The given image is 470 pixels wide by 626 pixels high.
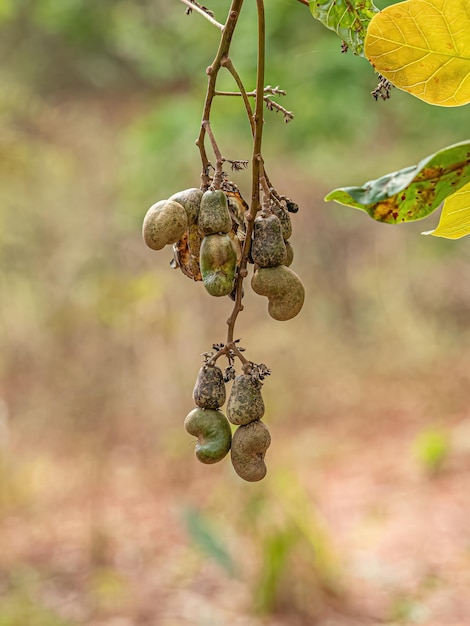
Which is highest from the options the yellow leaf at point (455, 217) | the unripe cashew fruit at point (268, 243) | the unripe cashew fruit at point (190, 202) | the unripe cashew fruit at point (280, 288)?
the yellow leaf at point (455, 217)

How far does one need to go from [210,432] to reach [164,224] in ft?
0.67

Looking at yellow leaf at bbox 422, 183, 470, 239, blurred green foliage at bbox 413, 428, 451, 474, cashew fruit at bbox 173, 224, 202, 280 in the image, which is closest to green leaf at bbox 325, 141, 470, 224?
yellow leaf at bbox 422, 183, 470, 239

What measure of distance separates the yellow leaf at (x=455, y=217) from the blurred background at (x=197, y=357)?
1.70 meters

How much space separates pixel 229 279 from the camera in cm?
76

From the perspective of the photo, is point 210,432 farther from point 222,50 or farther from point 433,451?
point 433,451

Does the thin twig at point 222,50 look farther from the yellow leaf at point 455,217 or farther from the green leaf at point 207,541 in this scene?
the green leaf at point 207,541

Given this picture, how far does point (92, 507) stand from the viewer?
4.41 meters

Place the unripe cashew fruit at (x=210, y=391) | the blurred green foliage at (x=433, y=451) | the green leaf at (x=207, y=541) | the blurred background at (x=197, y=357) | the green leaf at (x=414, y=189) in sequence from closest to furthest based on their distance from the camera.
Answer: the green leaf at (x=414, y=189) → the unripe cashew fruit at (x=210, y=391) → the green leaf at (x=207, y=541) → the blurred background at (x=197, y=357) → the blurred green foliage at (x=433, y=451)

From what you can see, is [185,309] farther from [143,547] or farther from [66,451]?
[143,547]

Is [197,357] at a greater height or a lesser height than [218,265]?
greater

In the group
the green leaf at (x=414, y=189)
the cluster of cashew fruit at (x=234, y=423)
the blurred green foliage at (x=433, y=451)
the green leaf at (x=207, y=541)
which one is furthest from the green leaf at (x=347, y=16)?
the blurred green foliage at (x=433, y=451)

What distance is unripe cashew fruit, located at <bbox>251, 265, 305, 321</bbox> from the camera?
79 cm

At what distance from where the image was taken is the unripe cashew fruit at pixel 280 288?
79cm

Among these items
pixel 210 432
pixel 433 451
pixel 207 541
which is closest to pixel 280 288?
pixel 210 432
